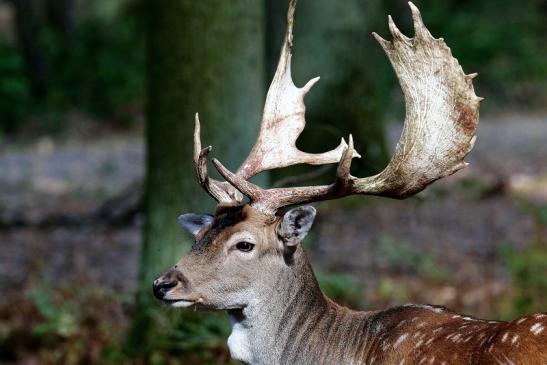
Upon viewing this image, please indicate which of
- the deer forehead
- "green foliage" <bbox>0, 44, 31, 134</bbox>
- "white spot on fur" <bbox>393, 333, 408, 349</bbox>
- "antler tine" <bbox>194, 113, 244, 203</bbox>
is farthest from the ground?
"green foliage" <bbox>0, 44, 31, 134</bbox>

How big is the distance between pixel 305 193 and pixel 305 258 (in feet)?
1.08

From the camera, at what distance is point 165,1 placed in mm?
7586

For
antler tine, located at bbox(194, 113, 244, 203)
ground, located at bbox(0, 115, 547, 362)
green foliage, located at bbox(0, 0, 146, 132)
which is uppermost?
antler tine, located at bbox(194, 113, 244, 203)

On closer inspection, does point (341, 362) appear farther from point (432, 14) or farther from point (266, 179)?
point (432, 14)

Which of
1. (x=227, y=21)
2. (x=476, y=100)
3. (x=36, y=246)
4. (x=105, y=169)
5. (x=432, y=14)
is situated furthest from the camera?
(x=432, y=14)

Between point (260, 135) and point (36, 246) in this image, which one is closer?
point (260, 135)

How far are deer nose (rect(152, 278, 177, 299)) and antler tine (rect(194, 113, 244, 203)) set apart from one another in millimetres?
564

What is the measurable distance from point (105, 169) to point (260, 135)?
10628 mm

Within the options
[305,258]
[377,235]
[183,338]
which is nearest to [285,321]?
[305,258]

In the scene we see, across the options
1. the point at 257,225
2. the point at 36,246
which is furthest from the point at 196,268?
the point at 36,246

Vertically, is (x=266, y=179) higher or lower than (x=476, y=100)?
lower

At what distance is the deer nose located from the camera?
4816 millimetres

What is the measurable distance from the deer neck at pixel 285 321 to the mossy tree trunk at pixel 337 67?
6.62m

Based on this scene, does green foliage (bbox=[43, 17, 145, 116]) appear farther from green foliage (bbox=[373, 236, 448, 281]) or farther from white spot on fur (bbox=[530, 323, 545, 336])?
white spot on fur (bbox=[530, 323, 545, 336])
